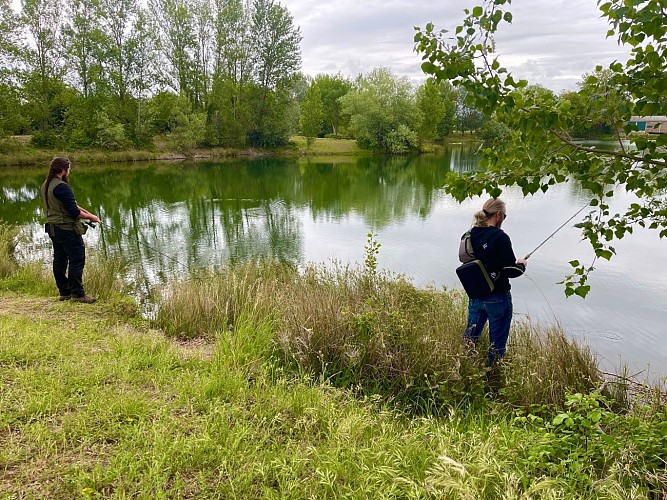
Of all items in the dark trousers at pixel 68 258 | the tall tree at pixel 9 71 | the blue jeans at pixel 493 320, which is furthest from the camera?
the tall tree at pixel 9 71

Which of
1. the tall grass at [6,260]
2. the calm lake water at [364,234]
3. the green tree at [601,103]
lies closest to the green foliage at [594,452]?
the green tree at [601,103]

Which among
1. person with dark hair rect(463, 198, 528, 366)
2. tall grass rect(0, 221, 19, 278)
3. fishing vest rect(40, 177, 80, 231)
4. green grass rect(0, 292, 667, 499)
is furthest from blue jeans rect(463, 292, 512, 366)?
tall grass rect(0, 221, 19, 278)

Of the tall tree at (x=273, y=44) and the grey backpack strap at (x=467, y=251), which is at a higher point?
the tall tree at (x=273, y=44)

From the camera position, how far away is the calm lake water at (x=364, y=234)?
7418 millimetres

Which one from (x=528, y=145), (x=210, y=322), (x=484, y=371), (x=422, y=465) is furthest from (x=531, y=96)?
(x=210, y=322)

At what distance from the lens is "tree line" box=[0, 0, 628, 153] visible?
32.5m

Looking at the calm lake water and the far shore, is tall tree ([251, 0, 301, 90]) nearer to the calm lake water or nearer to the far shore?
the far shore

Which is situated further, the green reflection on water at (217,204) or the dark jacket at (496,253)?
the green reflection on water at (217,204)

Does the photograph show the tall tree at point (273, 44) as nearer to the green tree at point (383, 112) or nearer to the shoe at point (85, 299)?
the green tree at point (383, 112)

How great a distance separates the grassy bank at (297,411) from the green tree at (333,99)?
52.5m

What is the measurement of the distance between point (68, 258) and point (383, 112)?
41424 millimetres

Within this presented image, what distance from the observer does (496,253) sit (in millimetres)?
4109

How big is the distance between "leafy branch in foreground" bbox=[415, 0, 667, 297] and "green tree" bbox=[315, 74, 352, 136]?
→ 54.1 m

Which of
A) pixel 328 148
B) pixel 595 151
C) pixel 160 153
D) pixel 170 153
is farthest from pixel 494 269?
pixel 328 148
